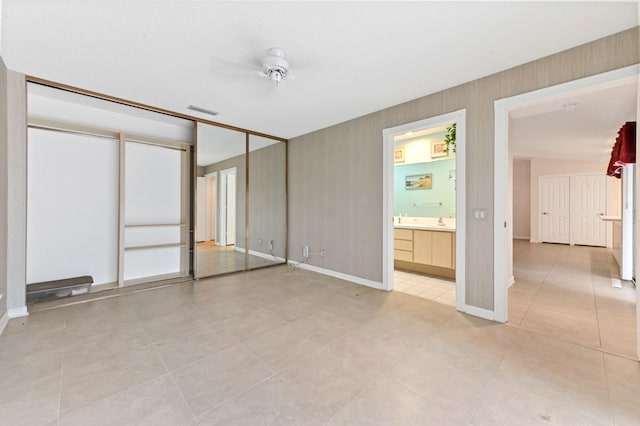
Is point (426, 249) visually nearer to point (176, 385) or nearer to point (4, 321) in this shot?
point (176, 385)

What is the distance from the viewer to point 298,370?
1834 mm

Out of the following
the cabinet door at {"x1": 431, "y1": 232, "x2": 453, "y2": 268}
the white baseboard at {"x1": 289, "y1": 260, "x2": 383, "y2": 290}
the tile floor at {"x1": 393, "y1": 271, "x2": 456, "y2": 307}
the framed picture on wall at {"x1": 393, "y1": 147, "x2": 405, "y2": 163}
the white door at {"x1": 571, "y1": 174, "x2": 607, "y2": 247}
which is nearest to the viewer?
the tile floor at {"x1": 393, "y1": 271, "x2": 456, "y2": 307}

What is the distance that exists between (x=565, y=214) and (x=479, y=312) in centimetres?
785

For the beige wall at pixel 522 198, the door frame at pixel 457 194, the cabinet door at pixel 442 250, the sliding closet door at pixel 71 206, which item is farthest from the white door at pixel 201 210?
the beige wall at pixel 522 198

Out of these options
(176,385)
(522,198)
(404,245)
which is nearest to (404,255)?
(404,245)

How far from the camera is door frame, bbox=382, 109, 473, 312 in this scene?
2873 millimetres

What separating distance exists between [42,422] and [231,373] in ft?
3.13

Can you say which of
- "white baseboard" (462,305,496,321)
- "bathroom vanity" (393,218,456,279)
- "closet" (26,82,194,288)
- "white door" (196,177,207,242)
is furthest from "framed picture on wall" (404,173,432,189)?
"closet" (26,82,194,288)

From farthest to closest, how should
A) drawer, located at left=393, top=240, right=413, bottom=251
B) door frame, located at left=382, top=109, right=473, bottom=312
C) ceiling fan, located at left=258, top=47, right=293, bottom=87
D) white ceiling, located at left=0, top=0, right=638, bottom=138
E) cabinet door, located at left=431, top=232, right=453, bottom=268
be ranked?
drawer, located at left=393, top=240, right=413, bottom=251, cabinet door, located at left=431, top=232, right=453, bottom=268, door frame, located at left=382, top=109, right=473, bottom=312, ceiling fan, located at left=258, top=47, right=293, bottom=87, white ceiling, located at left=0, top=0, right=638, bottom=138

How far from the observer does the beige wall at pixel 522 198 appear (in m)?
8.97

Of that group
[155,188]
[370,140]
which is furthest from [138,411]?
[370,140]

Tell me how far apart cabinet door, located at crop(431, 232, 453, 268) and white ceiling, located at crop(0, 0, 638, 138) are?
2196mm

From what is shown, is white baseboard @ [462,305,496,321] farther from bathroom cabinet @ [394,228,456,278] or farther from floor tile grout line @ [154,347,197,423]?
floor tile grout line @ [154,347,197,423]

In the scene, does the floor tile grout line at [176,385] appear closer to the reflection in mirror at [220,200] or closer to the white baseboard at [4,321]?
the white baseboard at [4,321]
